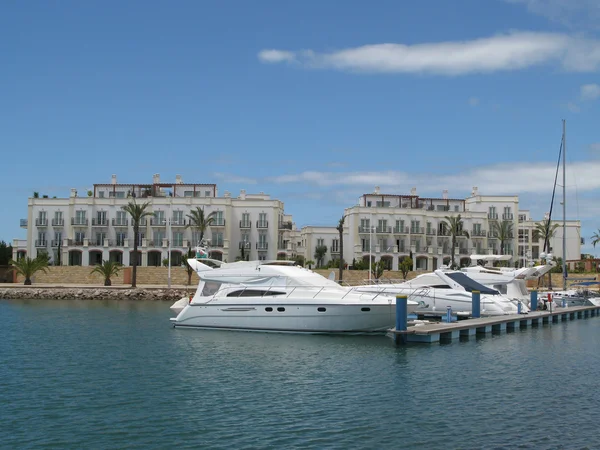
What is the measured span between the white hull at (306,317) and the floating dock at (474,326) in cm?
96

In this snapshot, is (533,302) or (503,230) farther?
(503,230)

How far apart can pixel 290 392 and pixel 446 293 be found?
2178 centimetres

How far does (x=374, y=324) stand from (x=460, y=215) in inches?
2769

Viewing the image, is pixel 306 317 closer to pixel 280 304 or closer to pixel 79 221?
pixel 280 304

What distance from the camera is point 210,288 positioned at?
32812mm

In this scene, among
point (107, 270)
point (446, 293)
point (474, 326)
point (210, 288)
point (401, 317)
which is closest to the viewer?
point (401, 317)

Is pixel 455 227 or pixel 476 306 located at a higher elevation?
pixel 455 227

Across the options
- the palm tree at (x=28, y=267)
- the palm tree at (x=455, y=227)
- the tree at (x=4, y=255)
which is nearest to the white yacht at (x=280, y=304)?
the palm tree at (x=28, y=267)

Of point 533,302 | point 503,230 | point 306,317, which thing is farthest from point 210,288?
point 503,230

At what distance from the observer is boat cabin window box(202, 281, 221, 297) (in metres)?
32.6

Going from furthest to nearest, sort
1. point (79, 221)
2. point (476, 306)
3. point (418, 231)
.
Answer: point (418, 231) < point (79, 221) < point (476, 306)

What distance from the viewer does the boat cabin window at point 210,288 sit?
1285 inches

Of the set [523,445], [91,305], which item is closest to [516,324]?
[523,445]

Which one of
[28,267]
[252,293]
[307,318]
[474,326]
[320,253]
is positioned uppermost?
[320,253]
